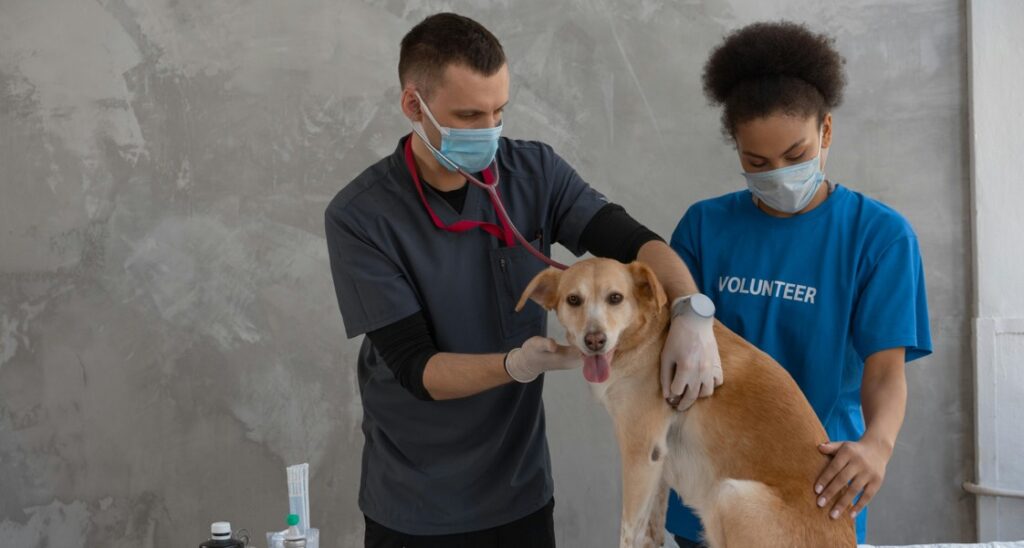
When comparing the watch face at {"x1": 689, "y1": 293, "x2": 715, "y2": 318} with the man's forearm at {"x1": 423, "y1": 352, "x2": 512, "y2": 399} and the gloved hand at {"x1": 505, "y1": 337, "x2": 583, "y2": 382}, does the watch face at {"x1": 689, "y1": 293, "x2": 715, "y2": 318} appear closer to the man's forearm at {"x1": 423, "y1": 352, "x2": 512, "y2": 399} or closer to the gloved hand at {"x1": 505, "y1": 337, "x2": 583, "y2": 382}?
the gloved hand at {"x1": 505, "y1": 337, "x2": 583, "y2": 382}

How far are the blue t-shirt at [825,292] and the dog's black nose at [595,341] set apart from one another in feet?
1.14

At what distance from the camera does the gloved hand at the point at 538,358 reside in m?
1.73

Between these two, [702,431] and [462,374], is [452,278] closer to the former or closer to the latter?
[462,374]

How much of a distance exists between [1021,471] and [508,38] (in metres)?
2.81

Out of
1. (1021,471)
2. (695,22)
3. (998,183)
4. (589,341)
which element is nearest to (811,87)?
(589,341)

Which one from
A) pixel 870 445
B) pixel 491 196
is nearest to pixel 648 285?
pixel 491 196

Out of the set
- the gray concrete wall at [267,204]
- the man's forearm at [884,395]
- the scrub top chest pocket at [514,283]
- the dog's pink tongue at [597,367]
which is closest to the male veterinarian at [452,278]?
the scrub top chest pocket at [514,283]

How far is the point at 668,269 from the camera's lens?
6.29ft

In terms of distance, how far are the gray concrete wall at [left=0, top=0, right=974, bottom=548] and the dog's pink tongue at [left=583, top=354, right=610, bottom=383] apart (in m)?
1.99

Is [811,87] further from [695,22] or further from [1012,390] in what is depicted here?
[1012,390]

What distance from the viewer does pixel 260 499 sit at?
371cm

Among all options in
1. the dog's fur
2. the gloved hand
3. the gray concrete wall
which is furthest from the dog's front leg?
the gray concrete wall

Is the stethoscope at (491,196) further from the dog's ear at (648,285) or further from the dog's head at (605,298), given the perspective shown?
the dog's ear at (648,285)

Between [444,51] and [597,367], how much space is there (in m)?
0.77
